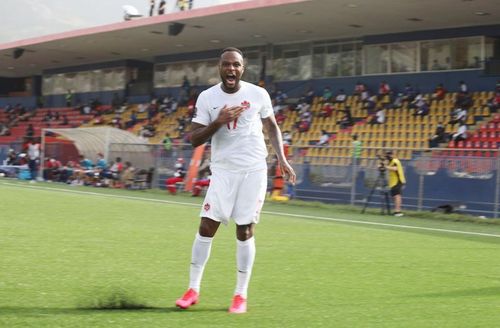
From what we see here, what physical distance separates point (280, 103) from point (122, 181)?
10908mm

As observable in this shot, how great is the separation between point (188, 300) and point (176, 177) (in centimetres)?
2036

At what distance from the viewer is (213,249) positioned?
969cm

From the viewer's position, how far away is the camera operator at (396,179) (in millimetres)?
19562

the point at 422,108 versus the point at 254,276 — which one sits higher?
the point at 422,108

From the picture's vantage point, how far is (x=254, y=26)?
3469 centimetres

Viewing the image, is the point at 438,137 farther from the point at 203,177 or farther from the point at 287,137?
the point at 203,177

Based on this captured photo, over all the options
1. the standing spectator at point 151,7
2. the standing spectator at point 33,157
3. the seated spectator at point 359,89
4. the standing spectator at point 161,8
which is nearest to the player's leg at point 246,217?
the seated spectator at point 359,89

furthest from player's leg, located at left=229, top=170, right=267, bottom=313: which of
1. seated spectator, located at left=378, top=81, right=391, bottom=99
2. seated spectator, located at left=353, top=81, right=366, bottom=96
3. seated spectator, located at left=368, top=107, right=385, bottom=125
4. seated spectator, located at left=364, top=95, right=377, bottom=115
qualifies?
seated spectator, located at left=353, top=81, right=366, bottom=96

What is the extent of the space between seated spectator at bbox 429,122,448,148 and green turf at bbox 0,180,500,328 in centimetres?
1233

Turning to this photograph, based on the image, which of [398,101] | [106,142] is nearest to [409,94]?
[398,101]

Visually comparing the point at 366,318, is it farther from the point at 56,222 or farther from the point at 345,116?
the point at 345,116

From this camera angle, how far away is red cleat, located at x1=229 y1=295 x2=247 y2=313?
219 inches

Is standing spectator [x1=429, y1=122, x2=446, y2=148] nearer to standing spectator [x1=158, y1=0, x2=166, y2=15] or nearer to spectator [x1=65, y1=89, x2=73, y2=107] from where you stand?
standing spectator [x1=158, y1=0, x2=166, y2=15]

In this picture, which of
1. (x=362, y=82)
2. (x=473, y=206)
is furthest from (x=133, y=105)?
(x=473, y=206)
